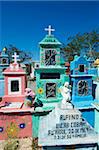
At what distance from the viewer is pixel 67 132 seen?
19.9ft

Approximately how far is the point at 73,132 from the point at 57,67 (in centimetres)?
398

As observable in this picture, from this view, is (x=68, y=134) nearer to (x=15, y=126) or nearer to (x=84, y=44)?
(x=15, y=126)

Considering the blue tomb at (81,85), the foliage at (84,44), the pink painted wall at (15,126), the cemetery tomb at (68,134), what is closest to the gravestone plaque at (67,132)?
the cemetery tomb at (68,134)

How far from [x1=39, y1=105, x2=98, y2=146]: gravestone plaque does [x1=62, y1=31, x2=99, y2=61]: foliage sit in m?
29.3

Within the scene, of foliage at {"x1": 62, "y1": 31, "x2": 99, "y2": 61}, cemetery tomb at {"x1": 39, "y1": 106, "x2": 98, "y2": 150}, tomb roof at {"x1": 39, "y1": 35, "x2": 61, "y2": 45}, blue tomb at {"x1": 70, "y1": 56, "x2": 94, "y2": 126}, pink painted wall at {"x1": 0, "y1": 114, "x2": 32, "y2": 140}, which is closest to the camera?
cemetery tomb at {"x1": 39, "y1": 106, "x2": 98, "y2": 150}

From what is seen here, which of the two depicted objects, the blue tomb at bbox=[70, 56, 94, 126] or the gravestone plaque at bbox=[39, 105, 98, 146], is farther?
the blue tomb at bbox=[70, 56, 94, 126]

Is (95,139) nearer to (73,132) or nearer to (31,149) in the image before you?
(73,132)

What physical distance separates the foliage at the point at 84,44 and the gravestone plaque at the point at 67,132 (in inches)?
1153

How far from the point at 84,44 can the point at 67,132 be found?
31111mm

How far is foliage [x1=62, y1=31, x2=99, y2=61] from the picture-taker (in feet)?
116

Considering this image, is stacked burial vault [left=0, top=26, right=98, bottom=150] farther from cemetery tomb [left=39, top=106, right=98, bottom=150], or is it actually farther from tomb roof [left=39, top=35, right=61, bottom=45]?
cemetery tomb [left=39, top=106, right=98, bottom=150]

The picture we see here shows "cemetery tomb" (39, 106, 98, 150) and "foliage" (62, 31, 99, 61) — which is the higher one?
"foliage" (62, 31, 99, 61)

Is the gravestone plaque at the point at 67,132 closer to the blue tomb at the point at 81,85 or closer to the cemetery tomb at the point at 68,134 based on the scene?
the cemetery tomb at the point at 68,134

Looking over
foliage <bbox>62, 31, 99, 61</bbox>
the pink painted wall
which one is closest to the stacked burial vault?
the pink painted wall
